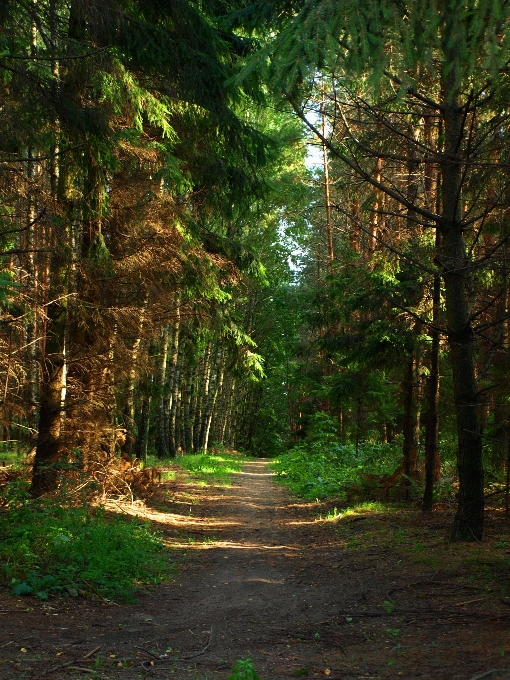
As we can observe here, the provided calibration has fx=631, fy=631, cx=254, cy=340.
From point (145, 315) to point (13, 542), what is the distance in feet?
16.0

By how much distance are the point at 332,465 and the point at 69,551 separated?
14411 millimetres

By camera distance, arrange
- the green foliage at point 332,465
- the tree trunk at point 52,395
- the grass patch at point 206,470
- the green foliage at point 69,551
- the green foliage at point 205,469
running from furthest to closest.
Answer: the green foliage at point 205,469 → the grass patch at point 206,470 → the green foliage at point 332,465 → the tree trunk at point 52,395 → the green foliage at point 69,551

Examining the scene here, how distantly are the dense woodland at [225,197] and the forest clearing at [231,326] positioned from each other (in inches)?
1.9

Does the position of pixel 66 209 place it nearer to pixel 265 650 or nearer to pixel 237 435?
pixel 265 650

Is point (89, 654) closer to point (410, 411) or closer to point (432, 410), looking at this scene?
point (432, 410)

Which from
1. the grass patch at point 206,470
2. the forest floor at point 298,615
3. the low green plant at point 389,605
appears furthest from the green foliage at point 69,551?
the grass patch at point 206,470

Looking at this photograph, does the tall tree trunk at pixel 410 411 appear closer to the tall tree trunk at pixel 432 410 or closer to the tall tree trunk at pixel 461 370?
the tall tree trunk at pixel 432 410

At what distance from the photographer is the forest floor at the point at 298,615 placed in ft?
14.5

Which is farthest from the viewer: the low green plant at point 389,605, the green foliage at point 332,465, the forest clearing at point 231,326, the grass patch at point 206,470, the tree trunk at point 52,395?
the grass patch at point 206,470

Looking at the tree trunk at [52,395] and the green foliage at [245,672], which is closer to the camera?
the green foliage at [245,672]

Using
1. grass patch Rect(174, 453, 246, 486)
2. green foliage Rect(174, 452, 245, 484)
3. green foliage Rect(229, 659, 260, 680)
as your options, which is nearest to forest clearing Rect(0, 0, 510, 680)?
green foliage Rect(229, 659, 260, 680)

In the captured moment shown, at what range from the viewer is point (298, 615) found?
6.12 m

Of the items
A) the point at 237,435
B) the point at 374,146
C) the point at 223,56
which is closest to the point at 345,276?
the point at 374,146

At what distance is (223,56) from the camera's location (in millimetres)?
10953
